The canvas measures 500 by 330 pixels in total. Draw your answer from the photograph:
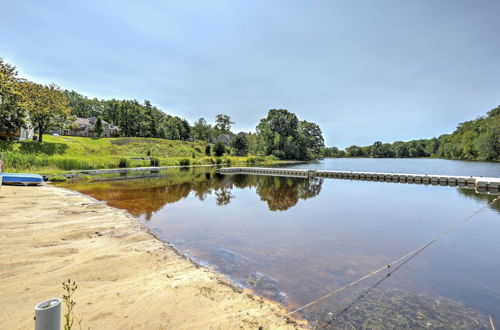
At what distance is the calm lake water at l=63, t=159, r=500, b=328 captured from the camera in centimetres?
481

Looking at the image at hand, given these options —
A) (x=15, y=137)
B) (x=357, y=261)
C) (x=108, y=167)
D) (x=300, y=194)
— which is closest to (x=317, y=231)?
(x=357, y=261)

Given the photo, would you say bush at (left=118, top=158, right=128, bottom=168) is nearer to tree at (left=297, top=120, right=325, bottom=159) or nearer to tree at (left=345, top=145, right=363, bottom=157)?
tree at (left=297, top=120, right=325, bottom=159)

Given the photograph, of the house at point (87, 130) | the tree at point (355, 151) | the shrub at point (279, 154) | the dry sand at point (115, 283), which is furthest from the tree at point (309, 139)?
the dry sand at point (115, 283)

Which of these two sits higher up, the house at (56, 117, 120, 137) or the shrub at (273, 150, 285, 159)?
the house at (56, 117, 120, 137)

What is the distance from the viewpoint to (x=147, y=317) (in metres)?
3.39

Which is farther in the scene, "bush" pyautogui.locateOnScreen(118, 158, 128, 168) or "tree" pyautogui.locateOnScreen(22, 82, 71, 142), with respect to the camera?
"bush" pyautogui.locateOnScreen(118, 158, 128, 168)

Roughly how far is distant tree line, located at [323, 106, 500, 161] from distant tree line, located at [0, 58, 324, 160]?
136 feet

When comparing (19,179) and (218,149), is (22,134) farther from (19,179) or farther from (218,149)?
(218,149)

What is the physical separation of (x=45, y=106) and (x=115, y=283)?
32.9 metres

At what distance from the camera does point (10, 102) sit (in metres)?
23.8

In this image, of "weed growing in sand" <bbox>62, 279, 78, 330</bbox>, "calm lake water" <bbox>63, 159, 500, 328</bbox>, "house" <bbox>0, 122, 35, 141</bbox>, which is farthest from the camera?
"house" <bbox>0, 122, 35, 141</bbox>

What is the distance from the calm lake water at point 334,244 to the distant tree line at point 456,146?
6700cm

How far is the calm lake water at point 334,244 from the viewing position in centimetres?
481

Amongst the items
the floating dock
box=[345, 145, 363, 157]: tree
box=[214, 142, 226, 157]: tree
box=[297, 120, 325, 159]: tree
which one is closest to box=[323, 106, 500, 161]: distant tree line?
box=[345, 145, 363, 157]: tree
